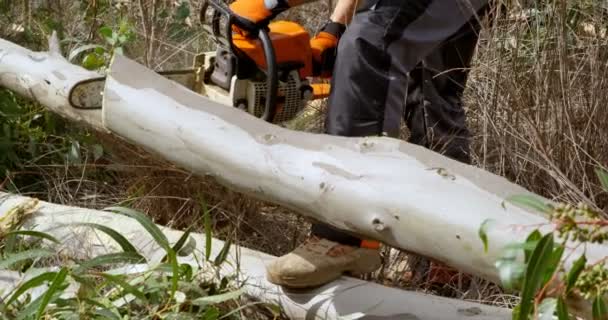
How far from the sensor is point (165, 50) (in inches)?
203

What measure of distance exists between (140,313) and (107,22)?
2.89 m

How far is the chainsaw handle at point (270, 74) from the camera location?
3398mm

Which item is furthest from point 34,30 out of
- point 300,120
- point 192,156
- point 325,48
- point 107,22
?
point 192,156

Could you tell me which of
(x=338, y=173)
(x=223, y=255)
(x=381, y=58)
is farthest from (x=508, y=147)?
(x=338, y=173)

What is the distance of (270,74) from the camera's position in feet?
11.2

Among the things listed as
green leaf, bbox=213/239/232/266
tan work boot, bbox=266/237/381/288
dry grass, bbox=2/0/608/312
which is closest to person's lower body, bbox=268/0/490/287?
tan work boot, bbox=266/237/381/288

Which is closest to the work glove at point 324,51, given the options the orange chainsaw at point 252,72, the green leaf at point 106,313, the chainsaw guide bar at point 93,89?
the orange chainsaw at point 252,72

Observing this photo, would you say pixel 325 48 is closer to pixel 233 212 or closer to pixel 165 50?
pixel 233 212

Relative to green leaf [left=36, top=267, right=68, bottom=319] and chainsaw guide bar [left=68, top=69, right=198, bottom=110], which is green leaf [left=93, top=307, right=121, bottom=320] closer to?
green leaf [left=36, top=267, right=68, bottom=319]

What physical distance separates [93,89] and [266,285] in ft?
3.32

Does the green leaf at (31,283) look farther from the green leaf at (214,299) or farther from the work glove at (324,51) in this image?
the work glove at (324,51)

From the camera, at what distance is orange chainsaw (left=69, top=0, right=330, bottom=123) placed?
11.3ft

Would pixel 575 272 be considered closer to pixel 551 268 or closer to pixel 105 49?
pixel 551 268

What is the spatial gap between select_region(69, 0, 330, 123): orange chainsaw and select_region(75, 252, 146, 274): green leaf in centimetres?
68
